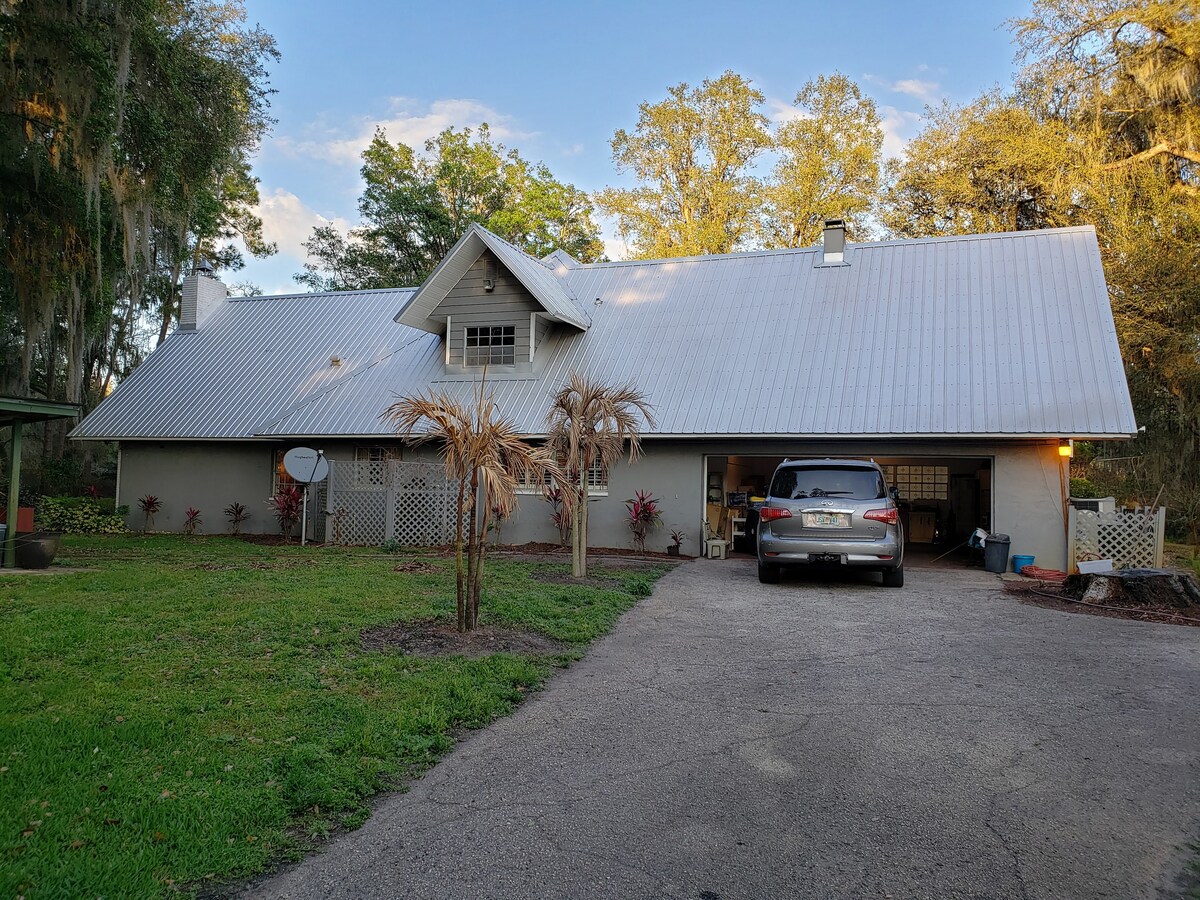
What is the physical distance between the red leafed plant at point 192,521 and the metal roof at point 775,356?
1931 millimetres

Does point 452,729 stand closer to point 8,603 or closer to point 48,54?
point 8,603

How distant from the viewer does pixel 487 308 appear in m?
18.2

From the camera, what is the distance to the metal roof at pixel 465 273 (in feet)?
57.4

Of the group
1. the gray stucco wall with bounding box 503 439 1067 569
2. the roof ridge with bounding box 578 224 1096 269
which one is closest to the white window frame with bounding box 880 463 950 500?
the roof ridge with bounding box 578 224 1096 269

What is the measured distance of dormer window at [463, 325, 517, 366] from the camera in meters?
18.2

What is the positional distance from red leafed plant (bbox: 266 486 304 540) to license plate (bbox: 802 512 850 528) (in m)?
11.5

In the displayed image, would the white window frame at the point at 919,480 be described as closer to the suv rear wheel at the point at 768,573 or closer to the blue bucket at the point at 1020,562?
the blue bucket at the point at 1020,562

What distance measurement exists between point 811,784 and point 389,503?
534 inches

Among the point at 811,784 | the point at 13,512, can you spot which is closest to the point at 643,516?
the point at 13,512

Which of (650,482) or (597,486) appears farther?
(597,486)

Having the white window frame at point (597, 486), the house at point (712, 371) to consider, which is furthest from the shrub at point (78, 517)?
the white window frame at point (597, 486)

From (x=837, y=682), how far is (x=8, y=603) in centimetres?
858

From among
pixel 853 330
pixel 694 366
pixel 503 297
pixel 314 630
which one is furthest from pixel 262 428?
pixel 853 330

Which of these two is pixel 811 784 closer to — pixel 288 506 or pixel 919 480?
pixel 288 506
